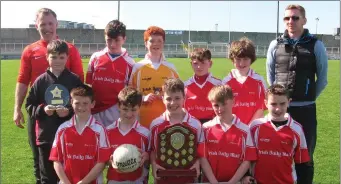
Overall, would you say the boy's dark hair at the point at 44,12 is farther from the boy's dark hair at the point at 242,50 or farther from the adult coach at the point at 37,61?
the boy's dark hair at the point at 242,50

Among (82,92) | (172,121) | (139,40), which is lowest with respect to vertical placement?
(172,121)

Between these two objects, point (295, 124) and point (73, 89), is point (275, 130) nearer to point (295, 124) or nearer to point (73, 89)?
point (295, 124)

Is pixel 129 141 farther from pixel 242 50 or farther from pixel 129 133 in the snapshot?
pixel 242 50

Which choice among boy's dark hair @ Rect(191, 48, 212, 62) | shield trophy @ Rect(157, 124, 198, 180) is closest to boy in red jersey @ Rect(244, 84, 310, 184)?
shield trophy @ Rect(157, 124, 198, 180)

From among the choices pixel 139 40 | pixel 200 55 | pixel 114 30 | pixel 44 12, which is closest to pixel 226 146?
pixel 200 55

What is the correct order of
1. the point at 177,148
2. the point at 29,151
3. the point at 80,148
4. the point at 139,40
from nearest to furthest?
the point at 177,148 < the point at 80,148 < the point at 29,151 < the point at 139,40

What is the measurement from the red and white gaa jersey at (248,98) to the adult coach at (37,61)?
1885 mm

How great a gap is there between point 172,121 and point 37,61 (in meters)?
1.80

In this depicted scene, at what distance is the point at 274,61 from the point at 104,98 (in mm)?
2228

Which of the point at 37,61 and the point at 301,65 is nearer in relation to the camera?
the point at 37,61

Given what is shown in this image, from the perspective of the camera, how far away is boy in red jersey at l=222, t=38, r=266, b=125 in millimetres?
4363

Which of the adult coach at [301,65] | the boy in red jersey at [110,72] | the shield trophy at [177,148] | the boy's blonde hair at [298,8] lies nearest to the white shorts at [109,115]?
the boy in red jersey at [110,72]

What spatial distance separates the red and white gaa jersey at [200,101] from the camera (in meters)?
4.48

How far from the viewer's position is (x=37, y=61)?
4.49 meters
